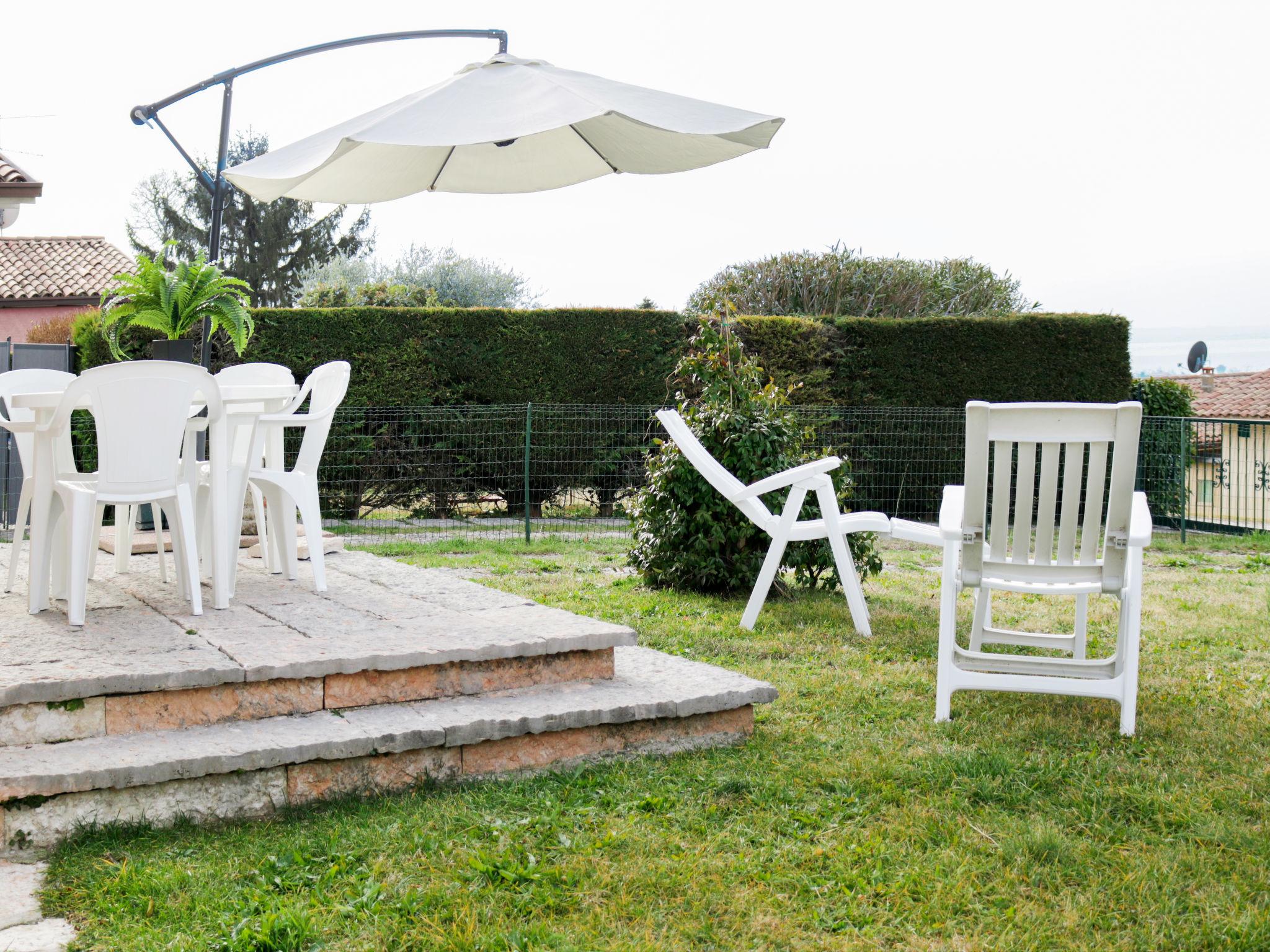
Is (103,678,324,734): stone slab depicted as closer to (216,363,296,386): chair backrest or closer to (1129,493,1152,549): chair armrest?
(216,363,296,386): chair backrest

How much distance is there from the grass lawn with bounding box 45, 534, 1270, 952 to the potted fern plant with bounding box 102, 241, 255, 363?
12.4 feet

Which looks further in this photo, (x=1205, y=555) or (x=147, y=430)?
(x=1205, y=555)

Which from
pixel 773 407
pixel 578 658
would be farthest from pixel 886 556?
pixel 578 658

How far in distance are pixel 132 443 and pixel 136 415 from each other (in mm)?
99

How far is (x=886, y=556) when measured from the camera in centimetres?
828

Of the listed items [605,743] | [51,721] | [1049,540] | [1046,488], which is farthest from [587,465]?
[51,721]

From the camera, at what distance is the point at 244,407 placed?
4.17m

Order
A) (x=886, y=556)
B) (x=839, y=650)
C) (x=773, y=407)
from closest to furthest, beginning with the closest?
(x=839, y=650) → (x=773, y=407) → (x=886, y=556)

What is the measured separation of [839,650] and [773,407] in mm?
2032

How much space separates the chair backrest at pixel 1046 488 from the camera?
3.56m

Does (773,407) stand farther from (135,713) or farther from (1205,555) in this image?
(1205,555)

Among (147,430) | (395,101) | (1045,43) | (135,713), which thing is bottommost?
(135,713)

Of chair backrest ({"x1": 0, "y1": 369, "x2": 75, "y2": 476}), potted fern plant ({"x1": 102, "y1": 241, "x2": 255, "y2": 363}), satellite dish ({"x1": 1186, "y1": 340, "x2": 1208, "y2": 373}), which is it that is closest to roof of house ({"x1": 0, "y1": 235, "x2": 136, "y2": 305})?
potted fern plant ({"x1": 102, "y1": 241, "x2": 255, "y2": 363})

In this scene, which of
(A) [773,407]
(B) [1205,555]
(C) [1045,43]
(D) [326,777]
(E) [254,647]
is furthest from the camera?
(C) [1045,43]
